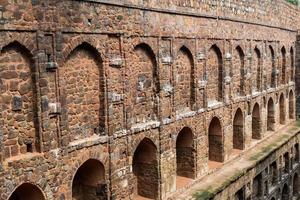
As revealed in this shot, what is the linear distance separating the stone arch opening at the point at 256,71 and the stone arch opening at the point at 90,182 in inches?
446

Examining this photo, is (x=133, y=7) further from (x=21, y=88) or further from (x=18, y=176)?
(x=18, y=176)

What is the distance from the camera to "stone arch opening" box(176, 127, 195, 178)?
14.8 m

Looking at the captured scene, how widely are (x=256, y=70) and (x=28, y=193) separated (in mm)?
14130

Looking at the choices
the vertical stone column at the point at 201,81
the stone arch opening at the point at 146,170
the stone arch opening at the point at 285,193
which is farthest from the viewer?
the stone arch opening at the point at 285,193

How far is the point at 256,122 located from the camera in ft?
68.4

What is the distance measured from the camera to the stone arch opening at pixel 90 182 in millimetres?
10852

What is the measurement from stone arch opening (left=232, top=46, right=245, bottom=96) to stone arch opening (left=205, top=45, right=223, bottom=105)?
53.7 inches

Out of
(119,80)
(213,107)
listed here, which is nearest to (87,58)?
(119,80)

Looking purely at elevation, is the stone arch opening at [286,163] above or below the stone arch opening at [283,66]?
below

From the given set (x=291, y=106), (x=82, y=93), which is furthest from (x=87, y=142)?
(x=291, y=106)

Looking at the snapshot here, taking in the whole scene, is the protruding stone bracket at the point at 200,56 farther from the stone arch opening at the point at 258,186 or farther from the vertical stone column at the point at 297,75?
the vertical stone column at the point at 297,75

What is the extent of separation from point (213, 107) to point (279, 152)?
19.4 feet

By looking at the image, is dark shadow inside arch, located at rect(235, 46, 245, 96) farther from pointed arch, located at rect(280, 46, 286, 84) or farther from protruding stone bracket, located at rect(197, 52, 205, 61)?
pointed arch, located at rect(280, 46, 286, 84)

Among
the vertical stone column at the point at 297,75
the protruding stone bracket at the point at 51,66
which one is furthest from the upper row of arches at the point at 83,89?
the vertical stone column at the point at 297,75
